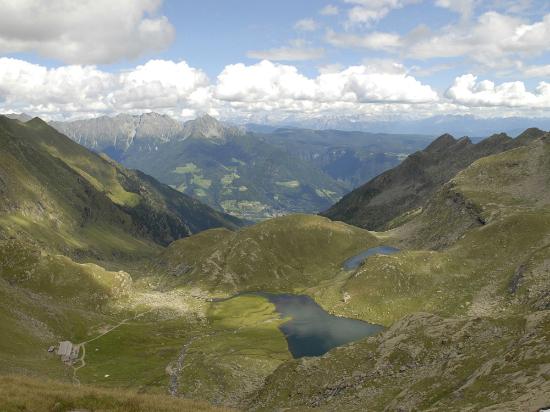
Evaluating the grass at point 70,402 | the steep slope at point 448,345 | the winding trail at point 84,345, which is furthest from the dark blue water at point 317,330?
the grass at point 70,402

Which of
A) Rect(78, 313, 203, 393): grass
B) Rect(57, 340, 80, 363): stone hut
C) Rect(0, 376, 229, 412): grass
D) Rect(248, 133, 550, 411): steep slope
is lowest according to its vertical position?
Rect(78, 313, 203, 393): grass

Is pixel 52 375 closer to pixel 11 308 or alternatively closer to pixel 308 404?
pixel 11 308

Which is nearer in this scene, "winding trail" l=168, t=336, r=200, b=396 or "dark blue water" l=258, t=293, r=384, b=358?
→ "winding trail" l=168, t=336, r=200, b=396

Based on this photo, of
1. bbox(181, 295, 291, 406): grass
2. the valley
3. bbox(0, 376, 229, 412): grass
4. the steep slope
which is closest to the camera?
bbox(0, 376, 229, 412): grass

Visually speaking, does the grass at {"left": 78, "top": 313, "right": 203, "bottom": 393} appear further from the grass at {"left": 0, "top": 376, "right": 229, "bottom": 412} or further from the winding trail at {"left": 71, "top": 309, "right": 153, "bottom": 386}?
the grass at {"left": 0, "top": 376, "right": 229, "bottom": 412}

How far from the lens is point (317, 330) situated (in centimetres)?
15962

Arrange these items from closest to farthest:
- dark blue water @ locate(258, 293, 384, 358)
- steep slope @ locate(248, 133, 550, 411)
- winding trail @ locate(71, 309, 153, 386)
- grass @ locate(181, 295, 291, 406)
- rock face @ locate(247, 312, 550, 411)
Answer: rock face @ locate(247, 312, 550, 411) < steep slope @ locate(248, 133, 550, 411) < grass @ locate(181, 295, 291, 406) < winding trail @ locate(71, 309, 153, 386) < dark blue water @ locate(258, 293, 384, 358)

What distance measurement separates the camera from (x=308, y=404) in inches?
2894

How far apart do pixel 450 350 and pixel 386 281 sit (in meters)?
105

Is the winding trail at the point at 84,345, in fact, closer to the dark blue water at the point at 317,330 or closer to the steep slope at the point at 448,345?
the steep slope at the point at 448,345

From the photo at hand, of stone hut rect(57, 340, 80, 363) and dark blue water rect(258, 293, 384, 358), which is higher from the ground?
stone hut rect(57, 340, 80, 363)

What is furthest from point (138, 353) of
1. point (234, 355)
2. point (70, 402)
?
point (70, 402)

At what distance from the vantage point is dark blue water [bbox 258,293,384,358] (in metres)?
144

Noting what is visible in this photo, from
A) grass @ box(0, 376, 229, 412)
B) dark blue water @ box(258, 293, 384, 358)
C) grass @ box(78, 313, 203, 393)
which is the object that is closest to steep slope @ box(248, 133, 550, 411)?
dark blue water @ box(258, 293, 384, 358)
